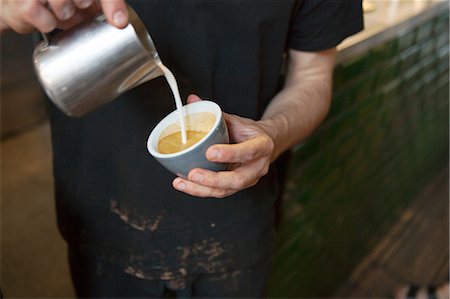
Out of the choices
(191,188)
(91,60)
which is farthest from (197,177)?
(91,60)

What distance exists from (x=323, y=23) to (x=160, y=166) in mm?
411

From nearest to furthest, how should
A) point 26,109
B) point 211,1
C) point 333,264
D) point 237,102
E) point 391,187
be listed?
point 211,1
point 237,102
point 333,264
point 391,187
point 26,109

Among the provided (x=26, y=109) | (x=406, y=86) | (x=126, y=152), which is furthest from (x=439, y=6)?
(x=26, y=109)

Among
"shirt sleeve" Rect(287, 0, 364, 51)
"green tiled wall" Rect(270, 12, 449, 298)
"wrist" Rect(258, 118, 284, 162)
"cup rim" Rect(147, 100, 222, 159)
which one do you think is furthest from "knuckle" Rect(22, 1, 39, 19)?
"green tiled wall" Rect(270, 12, 449, 298)

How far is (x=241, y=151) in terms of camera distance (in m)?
0.60

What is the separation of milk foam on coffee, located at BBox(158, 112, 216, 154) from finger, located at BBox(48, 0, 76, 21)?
7.8 inches

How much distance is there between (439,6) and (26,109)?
2152 millimetres

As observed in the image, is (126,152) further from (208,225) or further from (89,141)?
(208,225)

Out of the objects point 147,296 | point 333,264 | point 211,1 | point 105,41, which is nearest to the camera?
point 105,41

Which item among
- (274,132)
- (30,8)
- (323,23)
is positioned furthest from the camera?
(323,23)

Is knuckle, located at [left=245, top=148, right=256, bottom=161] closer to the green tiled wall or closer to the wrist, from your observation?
the wrist

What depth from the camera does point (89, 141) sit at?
85 centimetres

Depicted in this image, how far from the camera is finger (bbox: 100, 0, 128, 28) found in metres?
0.49

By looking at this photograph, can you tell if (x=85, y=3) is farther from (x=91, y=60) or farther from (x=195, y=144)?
(x=195, y=144)
